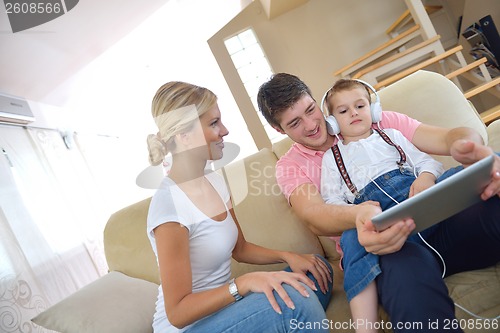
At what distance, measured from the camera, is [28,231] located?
230 cm

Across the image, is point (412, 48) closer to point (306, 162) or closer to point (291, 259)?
point (306, 162)

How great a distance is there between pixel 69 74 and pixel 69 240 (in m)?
1.36

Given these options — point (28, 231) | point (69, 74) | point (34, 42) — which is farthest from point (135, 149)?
point (28, 231)

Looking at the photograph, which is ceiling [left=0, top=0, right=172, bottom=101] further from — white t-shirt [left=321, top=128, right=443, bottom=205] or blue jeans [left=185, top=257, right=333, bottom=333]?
blue jeans [left=185, top=257, right=333, bottom=333]

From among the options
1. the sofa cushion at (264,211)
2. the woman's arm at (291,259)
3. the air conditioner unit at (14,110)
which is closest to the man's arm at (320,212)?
the woman's arm at (291,259)

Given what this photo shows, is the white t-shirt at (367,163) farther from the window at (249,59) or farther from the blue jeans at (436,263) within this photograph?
the window at (249,59)

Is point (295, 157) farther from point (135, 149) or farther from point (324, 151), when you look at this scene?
point (135, 149)

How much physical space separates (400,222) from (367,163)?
1.47ft

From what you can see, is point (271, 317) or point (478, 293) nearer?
point (271, 317)

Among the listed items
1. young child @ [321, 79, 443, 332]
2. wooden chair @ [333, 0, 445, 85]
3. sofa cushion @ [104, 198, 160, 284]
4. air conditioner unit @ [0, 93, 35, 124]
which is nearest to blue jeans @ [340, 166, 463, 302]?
young child @ [321, 79, 443, 332]

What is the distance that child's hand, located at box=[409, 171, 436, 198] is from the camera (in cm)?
101

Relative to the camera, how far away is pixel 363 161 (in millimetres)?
1214

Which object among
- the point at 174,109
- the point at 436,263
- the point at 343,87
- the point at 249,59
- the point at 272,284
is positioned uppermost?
the point at 249,59

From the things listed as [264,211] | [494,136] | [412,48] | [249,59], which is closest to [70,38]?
[264,211]
